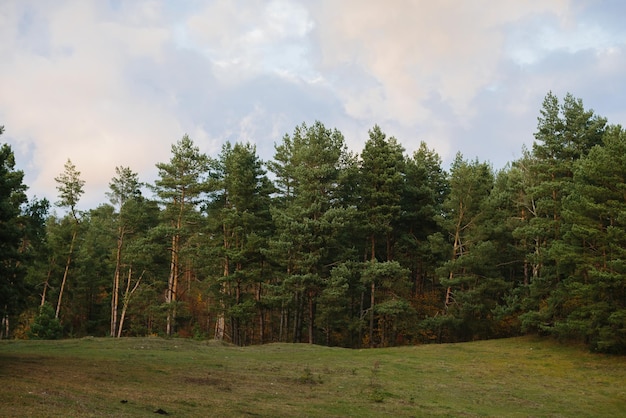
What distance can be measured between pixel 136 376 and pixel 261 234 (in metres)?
29.2

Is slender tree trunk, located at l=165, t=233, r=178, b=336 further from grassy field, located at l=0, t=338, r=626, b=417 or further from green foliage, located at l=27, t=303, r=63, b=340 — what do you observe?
grassy field, located at l=0, t=338, r=626, b=417

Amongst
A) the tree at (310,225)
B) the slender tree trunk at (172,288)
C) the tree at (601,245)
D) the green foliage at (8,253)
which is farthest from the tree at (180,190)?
the tree at (601,245)

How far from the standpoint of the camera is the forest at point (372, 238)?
1417 inches

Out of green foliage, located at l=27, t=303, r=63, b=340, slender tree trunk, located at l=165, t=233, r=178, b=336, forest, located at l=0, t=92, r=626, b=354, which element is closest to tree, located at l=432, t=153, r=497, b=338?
forest, located at l=0, t=92, r=626, b=354

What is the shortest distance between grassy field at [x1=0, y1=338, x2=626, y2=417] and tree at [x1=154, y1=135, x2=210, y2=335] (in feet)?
47.5

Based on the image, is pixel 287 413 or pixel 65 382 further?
pixel 65 382

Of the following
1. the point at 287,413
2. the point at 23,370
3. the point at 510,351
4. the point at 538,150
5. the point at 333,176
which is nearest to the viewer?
the point at 287,413

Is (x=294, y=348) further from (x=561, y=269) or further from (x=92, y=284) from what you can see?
(x=92, y=284)

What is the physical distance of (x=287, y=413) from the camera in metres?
15.0

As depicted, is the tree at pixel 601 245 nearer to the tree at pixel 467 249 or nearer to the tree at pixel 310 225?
the tree at pixel 467 249

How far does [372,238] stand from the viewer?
1898 inches

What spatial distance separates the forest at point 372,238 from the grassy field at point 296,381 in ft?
20.8

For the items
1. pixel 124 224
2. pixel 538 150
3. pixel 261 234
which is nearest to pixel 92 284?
pixel 124 224

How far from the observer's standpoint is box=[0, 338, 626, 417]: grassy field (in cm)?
1440
